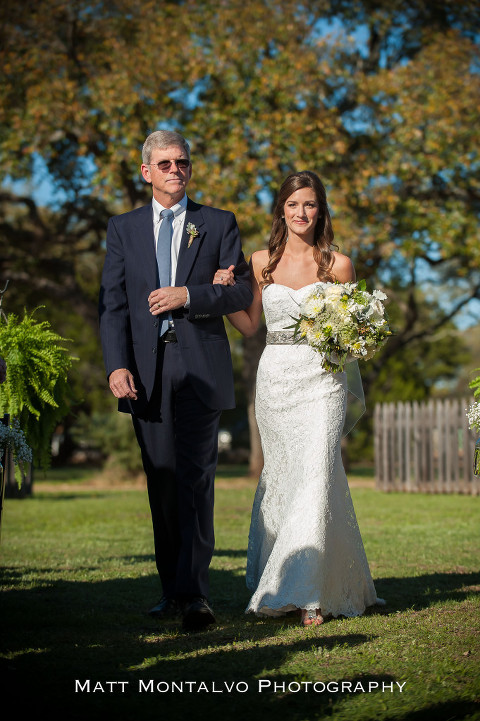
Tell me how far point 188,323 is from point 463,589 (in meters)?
2.81

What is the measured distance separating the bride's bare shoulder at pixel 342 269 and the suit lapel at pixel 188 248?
1.05 metres

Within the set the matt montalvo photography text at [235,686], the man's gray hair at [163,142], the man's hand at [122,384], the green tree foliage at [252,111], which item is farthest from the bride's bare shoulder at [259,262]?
the green tree foliage at [252,111]

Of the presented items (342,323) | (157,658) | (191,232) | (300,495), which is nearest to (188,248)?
(191,232)

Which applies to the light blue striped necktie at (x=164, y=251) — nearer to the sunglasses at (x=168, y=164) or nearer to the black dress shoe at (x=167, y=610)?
the sunglasses at (x=168, y=164)

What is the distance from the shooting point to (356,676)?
3812 millimetres

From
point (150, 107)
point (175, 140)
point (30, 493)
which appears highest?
point (150, 107)

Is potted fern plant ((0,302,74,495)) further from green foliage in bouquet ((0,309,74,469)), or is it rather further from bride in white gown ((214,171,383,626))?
bride in white gown ((214,171,383,626))

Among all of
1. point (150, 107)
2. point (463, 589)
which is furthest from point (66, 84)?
point (463, 589)

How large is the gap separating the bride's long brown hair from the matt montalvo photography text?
2.92 metres

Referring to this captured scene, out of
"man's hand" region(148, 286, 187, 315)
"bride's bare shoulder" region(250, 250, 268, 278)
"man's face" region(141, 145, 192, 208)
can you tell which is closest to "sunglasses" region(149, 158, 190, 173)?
"man's face" region(141, 145, 192, 208)

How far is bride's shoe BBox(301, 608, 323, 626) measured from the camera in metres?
5.10

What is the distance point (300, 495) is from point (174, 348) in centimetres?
122

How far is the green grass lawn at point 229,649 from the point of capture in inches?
135

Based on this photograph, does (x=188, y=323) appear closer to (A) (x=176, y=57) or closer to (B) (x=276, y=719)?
(B) (x=276, y=719)
